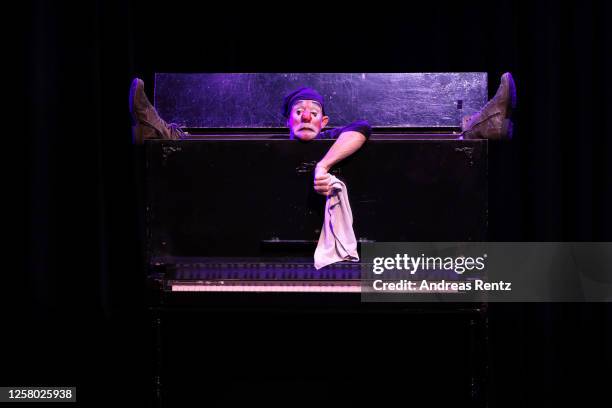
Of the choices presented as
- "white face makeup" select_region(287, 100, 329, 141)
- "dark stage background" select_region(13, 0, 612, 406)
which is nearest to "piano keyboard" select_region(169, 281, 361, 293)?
"white face makeup" select_region(287, 100, 329, 141)

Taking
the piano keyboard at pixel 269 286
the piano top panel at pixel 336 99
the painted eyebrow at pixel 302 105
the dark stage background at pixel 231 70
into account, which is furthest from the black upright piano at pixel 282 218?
the dark stage background at pixel 231 70

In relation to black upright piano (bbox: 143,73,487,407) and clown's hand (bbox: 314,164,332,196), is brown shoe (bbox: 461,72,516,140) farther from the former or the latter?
clown's hand (bbox: 314,164,332,196)

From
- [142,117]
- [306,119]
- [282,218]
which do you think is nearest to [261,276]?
[282,218]

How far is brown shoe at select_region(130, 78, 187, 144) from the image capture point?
2.20 meters

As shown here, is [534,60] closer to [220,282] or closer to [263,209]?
[263,209]

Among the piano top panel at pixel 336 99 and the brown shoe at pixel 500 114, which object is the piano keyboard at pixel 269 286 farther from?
the piano top panel at pixel 336 99

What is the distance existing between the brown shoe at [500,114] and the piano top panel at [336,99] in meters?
0.59

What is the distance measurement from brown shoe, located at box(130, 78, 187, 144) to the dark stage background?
1.13m

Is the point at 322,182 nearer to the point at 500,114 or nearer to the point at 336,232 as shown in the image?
the point at 336,232

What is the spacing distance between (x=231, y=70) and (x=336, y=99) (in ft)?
2.58

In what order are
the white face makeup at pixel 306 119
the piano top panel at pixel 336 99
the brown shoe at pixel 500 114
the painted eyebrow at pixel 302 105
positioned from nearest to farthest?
Answer: the brown shoe at pixel 500 114
the white face makeup at pixel 306 119
the painted eyebrow at pixel 302 105
the piano top panel at pixel 336 99

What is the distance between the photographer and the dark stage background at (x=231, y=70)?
10.6ft

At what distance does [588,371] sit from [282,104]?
2.15m

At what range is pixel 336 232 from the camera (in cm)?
217
